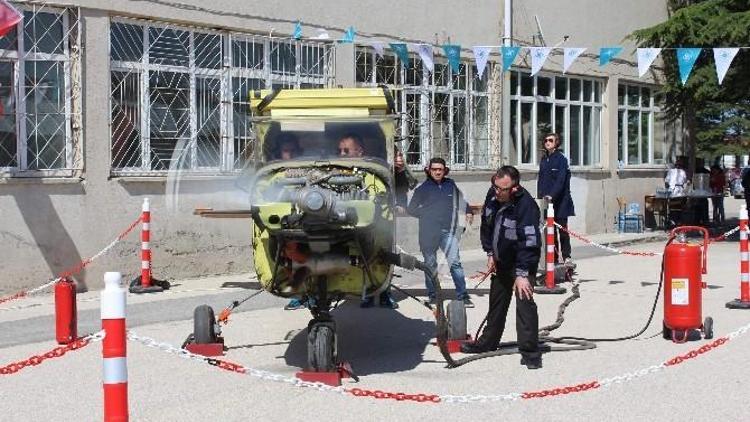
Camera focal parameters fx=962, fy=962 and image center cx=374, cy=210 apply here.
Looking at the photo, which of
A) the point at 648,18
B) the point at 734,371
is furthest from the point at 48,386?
the point at 648,18

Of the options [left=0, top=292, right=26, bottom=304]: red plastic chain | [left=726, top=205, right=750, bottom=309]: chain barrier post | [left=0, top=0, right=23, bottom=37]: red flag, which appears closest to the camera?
[left=726, top=205, right=750, bottom=309]: chain barrier post

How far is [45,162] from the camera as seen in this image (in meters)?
12.7

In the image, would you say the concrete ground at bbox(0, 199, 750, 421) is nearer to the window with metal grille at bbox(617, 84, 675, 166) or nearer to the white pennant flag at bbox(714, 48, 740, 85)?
the white pennant flag at bbox(714, 48, 740, 85)

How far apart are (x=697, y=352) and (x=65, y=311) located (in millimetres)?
5616

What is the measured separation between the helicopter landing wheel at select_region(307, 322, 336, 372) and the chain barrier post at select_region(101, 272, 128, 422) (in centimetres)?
297

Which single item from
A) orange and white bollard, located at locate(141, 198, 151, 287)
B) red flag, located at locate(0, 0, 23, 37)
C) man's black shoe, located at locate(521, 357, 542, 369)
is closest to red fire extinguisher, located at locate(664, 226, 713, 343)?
man's black shoe, located at locate(521, 357, 542, 369)

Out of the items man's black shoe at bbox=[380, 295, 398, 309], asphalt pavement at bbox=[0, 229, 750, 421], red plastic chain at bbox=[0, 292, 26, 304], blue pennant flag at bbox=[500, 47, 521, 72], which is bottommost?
asphalt pavement at bbox=[0, 229, 750, 421]

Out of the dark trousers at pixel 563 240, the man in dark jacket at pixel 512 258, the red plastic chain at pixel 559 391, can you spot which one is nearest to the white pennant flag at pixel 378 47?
the dark trousers at pixel 563 240

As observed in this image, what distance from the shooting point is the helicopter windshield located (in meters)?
8.60

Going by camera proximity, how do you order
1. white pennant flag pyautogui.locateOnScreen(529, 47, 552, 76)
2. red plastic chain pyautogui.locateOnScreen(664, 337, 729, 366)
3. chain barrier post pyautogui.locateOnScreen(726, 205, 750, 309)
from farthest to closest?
1. white pennant flag pyautogui.locateOnScreen(529, 47, 552, 76)
2. chain barrier post pyautogui.locateOnScreen(726, 205, 750, 309)
3. red plastic chain pyautogui.locateOnScreen(664, 337, 729, 366)

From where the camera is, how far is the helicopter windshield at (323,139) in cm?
860

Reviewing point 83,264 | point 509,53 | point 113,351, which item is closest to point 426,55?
point 509,53

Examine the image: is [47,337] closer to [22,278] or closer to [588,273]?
[22,278]

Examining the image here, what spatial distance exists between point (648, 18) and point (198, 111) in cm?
1481
